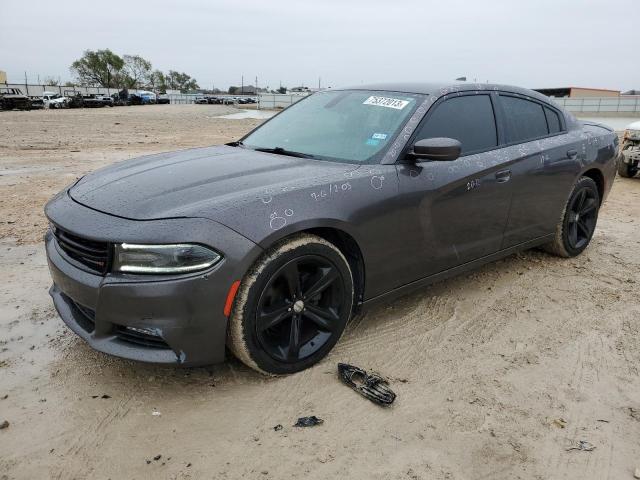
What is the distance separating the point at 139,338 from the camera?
249 centimetres

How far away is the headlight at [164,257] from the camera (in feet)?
7.74

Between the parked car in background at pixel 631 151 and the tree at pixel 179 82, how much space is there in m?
118

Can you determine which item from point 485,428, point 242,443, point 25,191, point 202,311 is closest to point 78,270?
point 202,311

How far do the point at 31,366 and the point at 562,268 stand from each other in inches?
164

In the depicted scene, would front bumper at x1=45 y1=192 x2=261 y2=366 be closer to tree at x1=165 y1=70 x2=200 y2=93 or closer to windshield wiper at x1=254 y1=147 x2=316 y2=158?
windshield wiper at x1=254 y1=147 x2=316 y2=158

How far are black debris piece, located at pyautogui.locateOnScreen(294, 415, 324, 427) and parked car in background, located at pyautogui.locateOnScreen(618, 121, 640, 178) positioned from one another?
9076 mm

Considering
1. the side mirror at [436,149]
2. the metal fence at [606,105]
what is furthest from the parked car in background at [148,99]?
the side mirror at [436,149]

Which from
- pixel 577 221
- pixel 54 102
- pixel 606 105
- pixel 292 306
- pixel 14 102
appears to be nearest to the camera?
pixel 292 306

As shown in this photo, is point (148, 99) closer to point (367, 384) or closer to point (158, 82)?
point (158, 82)

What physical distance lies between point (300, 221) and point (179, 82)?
12944 cm

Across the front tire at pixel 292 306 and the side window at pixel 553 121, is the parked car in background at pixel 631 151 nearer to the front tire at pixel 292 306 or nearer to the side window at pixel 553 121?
the side window at pixel 553 121

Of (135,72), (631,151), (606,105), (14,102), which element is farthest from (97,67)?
(631,151)

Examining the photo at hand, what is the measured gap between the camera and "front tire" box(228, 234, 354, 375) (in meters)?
2.54

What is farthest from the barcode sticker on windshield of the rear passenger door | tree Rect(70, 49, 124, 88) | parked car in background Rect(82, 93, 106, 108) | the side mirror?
tree Rect(70, 49, 124, 88)
